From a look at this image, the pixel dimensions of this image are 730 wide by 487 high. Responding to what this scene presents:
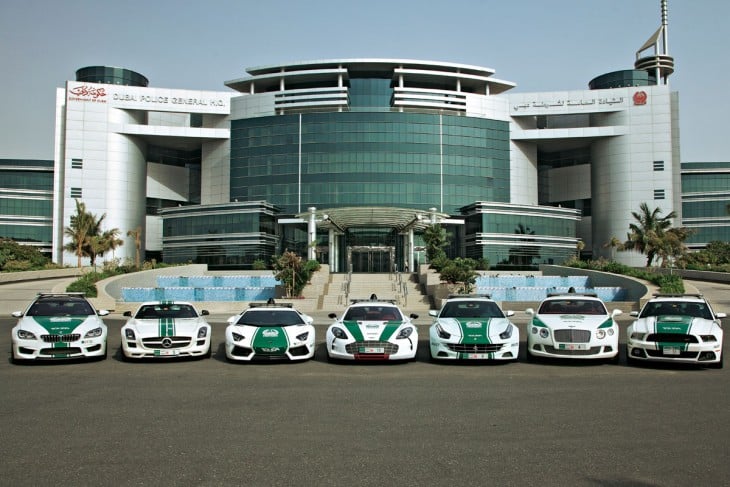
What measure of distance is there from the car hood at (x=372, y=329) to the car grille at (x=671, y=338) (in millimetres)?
4933

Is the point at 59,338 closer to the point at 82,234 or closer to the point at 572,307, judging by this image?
the point at 572,307

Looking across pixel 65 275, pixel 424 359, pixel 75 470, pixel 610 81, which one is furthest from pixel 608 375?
pixel 610 81

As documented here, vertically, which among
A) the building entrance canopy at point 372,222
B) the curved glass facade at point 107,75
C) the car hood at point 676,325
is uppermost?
the curved glass facade at point 107,75

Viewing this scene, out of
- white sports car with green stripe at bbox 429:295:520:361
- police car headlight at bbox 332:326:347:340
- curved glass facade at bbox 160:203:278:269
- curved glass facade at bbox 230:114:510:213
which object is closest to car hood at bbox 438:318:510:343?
white sports car with green stripe at bbox 429:295:520:361

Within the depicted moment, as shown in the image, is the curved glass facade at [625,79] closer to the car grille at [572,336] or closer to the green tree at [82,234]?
the green tree at [82,234]

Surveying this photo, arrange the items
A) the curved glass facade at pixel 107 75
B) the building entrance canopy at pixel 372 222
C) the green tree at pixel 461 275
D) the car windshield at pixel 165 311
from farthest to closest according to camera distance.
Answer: the curved glass facade at pixel 107 75, the building entrance canopy at pixel 372 222, the green tree at pixel 461 275, the car windshield at pixel 165 311

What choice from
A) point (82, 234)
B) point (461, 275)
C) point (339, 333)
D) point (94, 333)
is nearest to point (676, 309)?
point (339, 333)

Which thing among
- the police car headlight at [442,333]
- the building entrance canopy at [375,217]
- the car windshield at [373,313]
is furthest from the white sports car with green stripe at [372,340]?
the building entrance canopy at [375,217]

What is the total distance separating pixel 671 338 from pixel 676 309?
167 cm

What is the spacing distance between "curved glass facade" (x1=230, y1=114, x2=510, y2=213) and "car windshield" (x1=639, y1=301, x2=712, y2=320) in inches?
2024

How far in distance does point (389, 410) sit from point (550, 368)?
5336 mm

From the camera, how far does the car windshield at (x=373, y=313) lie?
1463cm

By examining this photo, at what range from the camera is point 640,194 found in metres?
68.1

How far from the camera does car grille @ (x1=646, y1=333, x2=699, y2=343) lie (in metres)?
12.7
